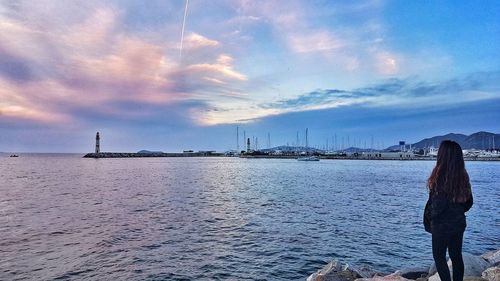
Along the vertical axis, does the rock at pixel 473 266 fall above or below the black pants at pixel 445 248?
below

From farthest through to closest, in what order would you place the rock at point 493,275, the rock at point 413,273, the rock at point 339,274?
the rock at point 413,273 → the rock at point 339,274 → the rock at point 493,275

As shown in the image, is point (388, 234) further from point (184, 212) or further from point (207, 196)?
point (207, 196)

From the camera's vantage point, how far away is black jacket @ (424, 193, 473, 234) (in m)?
6.68

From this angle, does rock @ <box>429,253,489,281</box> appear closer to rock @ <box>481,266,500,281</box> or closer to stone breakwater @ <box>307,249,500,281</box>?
stone breakwater @ <box>307,249,500,281</box>

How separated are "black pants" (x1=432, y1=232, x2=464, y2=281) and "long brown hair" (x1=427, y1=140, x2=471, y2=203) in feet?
2.41

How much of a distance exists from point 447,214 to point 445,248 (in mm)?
706

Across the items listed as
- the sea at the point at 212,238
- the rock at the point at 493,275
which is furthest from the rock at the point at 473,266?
the sea at the point at 212,238

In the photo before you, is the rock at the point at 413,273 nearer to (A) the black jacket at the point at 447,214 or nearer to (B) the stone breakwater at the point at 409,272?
(B) the stone breakwater at the point at 409,272

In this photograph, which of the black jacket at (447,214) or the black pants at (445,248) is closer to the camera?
the black jacket at (447,214)

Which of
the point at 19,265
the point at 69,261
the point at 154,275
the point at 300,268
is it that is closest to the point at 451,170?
the point at 300,268

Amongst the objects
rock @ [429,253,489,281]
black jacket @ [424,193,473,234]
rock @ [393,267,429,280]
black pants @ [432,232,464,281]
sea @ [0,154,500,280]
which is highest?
black jacket @ [424,193,473,234]

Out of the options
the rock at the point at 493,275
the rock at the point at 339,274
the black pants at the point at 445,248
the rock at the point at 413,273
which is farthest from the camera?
the rock at the point at 413,273

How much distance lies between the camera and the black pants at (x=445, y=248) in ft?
22.4

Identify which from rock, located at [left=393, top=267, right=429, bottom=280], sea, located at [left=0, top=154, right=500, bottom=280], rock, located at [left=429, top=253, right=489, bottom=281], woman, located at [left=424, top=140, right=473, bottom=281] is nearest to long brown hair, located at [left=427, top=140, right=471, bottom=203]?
woman, located at [left=424, top=140, right=473, bottom=281]
